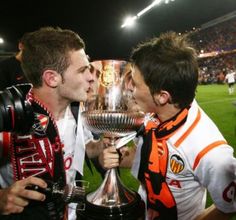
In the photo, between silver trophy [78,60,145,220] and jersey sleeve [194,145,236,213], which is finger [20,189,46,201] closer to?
silver trophy [78,60,145,220]

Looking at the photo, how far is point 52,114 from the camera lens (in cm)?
188

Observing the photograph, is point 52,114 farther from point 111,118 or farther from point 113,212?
point 113,212

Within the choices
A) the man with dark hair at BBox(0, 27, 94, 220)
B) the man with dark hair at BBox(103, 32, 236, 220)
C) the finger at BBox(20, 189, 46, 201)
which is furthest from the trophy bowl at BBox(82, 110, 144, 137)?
the finger at BBox(20, 189, 46, 201)

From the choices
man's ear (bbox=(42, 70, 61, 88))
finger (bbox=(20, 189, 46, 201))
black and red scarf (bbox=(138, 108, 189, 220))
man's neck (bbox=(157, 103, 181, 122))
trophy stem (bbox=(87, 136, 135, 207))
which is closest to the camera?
finger (bbox=(20, 189, 46, 201))

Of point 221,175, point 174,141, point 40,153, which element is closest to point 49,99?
point 40,153

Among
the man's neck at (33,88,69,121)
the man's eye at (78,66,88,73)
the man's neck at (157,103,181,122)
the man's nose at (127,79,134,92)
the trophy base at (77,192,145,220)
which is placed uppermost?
the man's eye at (78,66,88,73)

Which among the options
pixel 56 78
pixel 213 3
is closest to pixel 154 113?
pixel 56 78

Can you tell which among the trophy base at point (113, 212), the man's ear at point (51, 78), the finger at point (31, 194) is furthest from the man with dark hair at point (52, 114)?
the finger at point (31, 194)

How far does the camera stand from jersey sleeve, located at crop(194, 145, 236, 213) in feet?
4.34

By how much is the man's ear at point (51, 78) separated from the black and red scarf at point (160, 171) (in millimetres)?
593

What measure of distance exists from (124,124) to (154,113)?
0.38 meters

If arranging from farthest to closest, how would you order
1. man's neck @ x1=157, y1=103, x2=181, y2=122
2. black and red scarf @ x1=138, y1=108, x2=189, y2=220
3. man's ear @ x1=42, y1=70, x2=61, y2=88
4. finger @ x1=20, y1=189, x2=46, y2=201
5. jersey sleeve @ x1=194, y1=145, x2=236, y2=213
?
man's ear @ x1=42, y1=70, x2=61, y2=88, man's neck @ x1=157, y1=103, x2=181, y2=122, black and red scarf @ x1=138, y1=108, x2=189, y2=220, jersey sleeve @ x1=194, y1=145, x2=236, y2=213, finger @ x1=20, y1=189, x2=46, y2=201

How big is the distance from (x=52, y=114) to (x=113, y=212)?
741 millimetres

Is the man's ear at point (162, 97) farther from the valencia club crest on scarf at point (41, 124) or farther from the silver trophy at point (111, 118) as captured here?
the valencia club crest on scarf at point (41, 124)
